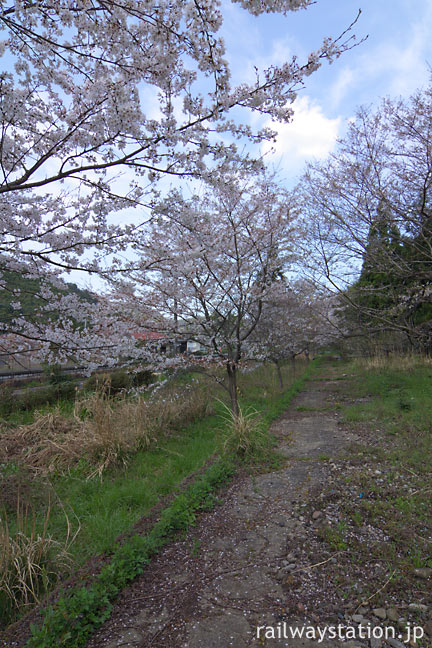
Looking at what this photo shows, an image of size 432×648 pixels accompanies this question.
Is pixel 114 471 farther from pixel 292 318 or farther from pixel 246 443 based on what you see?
pixel 292 318

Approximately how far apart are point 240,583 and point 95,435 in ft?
10.8

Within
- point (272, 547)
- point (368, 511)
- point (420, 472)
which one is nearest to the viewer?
point (272, 547)

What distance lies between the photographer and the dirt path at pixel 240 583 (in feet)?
6.24

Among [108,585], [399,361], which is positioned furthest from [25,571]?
[399,361]

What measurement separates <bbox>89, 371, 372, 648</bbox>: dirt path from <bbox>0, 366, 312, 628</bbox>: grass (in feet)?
2.19

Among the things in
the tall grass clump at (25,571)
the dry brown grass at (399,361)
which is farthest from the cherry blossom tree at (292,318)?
the tall grass clump at (25,571)

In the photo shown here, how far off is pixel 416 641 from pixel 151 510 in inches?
90.0

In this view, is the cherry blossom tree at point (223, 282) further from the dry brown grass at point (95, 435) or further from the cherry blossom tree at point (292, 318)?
the cherry blossom tree at point (292, 318)

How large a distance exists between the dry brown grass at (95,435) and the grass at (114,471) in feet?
0.05

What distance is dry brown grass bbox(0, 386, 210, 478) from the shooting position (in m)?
4.79

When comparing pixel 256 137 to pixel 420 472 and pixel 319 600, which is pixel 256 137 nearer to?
pixel 319 600

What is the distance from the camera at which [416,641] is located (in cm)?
180

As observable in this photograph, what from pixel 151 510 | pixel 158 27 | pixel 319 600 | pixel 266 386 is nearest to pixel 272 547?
pixel 319 600

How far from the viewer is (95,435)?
497 cm
